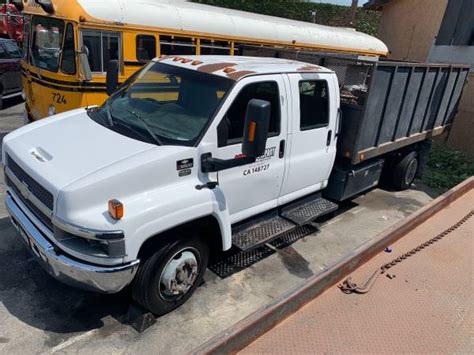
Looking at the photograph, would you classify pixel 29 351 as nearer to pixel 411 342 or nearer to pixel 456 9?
pixel 411 342

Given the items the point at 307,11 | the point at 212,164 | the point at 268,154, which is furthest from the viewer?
the point at 307,11

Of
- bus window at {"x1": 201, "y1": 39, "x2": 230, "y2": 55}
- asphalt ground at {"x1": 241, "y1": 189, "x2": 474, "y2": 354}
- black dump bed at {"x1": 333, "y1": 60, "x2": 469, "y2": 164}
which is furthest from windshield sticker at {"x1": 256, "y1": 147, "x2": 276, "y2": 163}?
bus window at {"x1": 201, "y1": 39, "x2": 230, "y2": 55}

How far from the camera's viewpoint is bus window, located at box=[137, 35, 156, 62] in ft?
24.0

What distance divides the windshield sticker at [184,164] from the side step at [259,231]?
1.04 metres

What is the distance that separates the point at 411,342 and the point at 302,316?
0.75 m

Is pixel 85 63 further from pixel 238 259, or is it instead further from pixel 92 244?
pixel 92 244

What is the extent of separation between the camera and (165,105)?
153 inches

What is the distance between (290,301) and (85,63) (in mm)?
5312

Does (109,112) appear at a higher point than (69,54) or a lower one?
lower

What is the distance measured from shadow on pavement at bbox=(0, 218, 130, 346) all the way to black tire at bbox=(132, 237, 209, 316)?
0.39m

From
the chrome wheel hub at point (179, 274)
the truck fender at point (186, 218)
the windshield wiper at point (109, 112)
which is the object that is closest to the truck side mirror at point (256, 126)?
the truck fender at point (186, 218)

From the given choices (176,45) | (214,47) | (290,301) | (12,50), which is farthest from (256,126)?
(12,50)

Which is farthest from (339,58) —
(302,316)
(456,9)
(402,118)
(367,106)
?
(456,9)

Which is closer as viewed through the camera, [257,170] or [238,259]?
[257,170]
